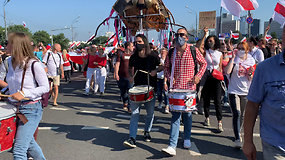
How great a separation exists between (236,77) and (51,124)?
4.21 meters

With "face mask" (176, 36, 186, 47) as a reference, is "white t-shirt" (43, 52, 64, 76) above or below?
below

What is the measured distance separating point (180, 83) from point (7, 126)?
260cm

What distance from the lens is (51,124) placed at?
19.3 feet

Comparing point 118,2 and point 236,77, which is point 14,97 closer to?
point 236,77

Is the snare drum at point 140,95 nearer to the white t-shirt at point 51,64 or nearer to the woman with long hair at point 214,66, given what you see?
the woman with long hair at point 214,66

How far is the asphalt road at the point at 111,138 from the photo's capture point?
163 inches

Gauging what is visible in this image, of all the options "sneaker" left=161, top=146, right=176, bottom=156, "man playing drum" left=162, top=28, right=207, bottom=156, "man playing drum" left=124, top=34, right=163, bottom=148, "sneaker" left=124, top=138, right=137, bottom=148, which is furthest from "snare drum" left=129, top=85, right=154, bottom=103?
"sneaker" left=161, top=146, right=176, bottom=156

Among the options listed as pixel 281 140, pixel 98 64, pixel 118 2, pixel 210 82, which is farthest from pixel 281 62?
pixel 98 64

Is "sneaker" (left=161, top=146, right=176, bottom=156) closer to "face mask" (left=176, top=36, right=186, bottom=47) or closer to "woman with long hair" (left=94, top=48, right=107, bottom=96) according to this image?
"face mask" (left=176, top=36, right=186, bottom=47)

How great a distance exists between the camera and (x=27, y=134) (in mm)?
2789

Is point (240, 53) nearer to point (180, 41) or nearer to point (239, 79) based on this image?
point (239, 79)

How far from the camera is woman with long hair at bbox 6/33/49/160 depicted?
279 centimetres

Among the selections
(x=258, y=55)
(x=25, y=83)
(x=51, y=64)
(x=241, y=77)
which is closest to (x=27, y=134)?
(x=25, y=83)

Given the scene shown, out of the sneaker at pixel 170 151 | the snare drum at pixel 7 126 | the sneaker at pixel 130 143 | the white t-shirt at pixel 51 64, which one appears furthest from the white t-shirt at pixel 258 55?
the white t-shirt at pixel 51 64
